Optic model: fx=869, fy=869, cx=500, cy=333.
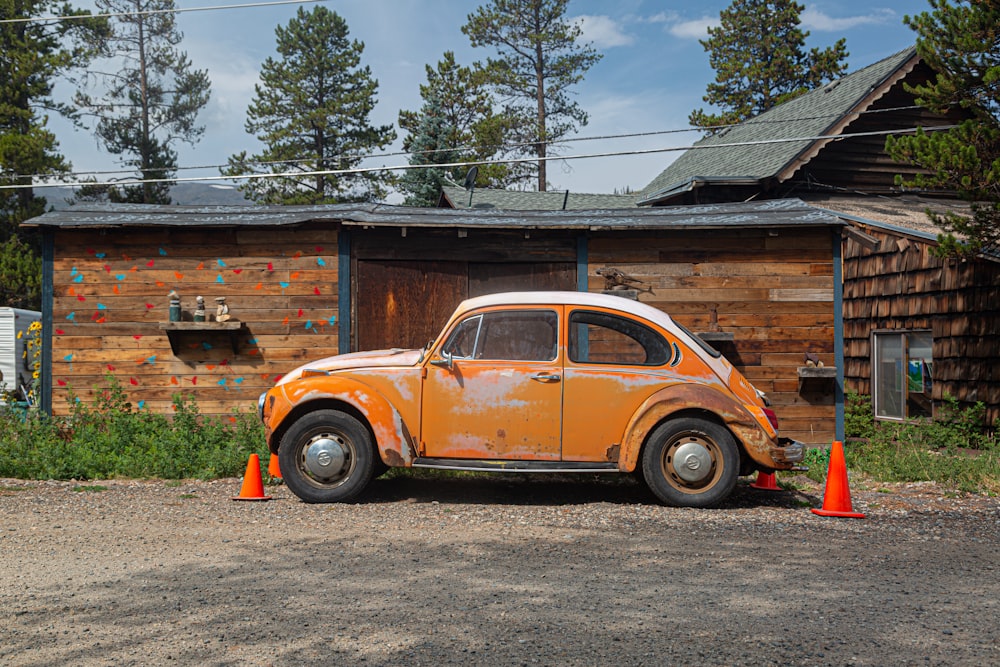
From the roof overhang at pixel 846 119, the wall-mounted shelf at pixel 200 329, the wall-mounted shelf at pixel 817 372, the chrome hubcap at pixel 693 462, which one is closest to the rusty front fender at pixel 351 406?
the chrome hubcap at pixel 693 462

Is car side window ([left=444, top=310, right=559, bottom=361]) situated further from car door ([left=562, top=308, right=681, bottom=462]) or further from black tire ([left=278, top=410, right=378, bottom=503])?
black tire ([left=278, top=410, right=378, bottom=503])

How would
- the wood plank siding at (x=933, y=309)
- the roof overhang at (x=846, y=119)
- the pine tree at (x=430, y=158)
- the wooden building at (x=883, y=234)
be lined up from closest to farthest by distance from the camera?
the wood plank siding at (x=933, y=309), the wooden building at (x=883, y=234), the roof overhang at (x=846, y=119), the pine tree at (x=430, y=158)

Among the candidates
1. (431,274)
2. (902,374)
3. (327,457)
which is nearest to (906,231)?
(902,374)

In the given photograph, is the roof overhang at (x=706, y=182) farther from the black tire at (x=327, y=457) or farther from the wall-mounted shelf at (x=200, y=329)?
the black tire at (x=327, y=457)

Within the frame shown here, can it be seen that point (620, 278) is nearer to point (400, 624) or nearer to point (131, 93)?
point (400, 624)

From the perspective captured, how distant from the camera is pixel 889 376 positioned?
16219 mm

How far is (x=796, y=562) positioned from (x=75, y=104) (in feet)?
124

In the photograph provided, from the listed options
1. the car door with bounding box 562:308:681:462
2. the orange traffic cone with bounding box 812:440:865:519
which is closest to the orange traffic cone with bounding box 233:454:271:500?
the car door with bounding box 562:308:681:462

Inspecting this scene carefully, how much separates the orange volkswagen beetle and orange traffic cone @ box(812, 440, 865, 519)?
0.32 meters

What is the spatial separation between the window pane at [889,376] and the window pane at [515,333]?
10412mm

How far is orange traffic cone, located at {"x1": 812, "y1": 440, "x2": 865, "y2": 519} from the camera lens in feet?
24.1

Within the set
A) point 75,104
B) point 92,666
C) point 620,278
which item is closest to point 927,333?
point 620,278

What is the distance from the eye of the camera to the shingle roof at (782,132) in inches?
737

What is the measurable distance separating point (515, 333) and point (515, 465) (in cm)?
116
